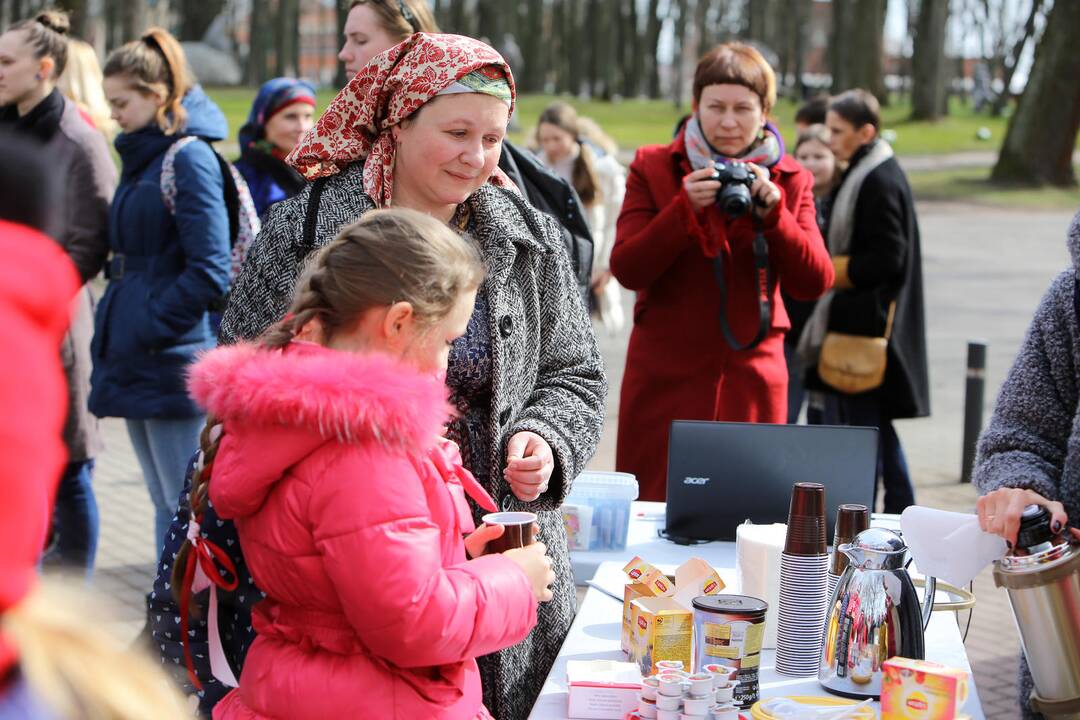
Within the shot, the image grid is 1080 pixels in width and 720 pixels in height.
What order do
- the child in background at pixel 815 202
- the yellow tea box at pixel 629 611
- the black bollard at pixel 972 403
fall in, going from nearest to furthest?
the yellow tea box at pixel 629 611 → the child in background at pixel 815 202 → the black bollard at pixel 972 403

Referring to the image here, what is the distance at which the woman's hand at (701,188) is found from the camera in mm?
3803

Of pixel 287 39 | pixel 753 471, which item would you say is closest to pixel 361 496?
pixel 753 471

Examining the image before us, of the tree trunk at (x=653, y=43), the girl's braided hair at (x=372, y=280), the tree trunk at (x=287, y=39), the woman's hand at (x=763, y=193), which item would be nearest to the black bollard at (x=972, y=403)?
the woman's hand at (x=763, y=193)

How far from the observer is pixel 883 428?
5.57 m

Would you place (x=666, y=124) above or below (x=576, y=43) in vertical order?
below

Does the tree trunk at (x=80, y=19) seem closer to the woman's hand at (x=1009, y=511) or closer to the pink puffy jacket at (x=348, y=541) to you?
the pink puffy jacket at (x=348, y=541)

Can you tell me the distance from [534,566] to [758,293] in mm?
2145

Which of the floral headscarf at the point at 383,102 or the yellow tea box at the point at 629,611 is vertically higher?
the floral headscarf at the point at 383,102

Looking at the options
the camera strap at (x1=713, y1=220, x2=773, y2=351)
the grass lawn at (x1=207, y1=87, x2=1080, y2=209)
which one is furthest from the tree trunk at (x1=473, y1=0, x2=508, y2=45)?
the camera strap at (x1=713, y1=220, x2=773, y2=351)

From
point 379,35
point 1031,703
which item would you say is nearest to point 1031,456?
point 1031,703

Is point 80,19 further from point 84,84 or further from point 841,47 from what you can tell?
point 841,47

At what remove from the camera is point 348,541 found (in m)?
1.77

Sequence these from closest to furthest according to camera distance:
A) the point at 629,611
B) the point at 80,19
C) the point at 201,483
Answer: the point at 201,483 → the point at 629,611 → the point at 80,19

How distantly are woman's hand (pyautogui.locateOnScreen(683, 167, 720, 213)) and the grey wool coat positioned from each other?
137cm
